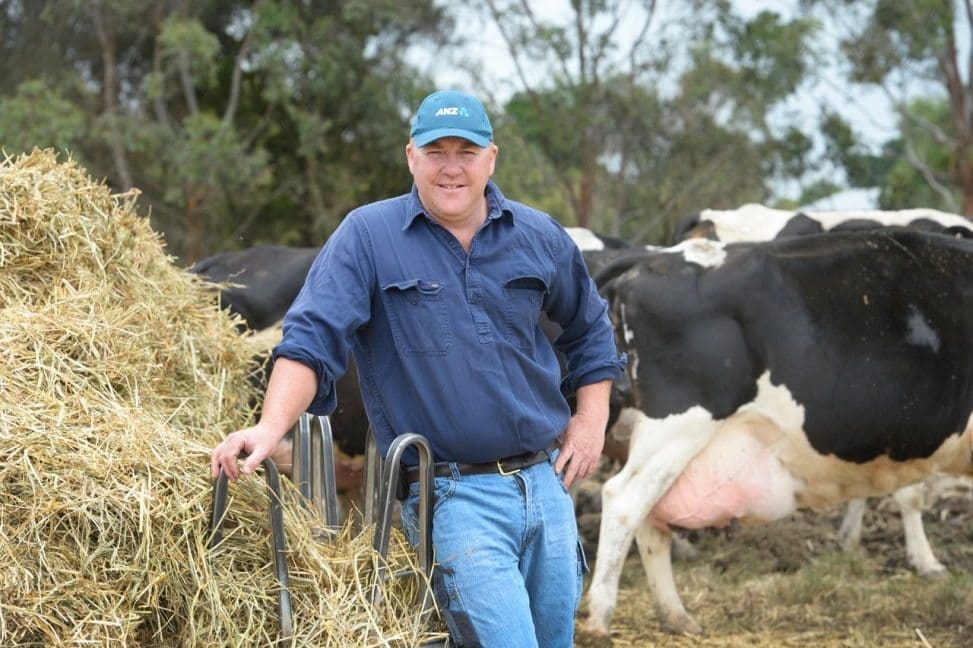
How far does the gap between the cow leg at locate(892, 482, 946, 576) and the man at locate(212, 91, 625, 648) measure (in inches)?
189

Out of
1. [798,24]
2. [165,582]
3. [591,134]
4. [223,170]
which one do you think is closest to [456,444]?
[165,582]

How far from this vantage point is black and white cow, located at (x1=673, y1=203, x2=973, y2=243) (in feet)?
31.9

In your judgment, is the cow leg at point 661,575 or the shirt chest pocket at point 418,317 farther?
the cow leg at point 661,575

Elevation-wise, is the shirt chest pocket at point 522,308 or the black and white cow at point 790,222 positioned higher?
the black and white cow at point 790,222

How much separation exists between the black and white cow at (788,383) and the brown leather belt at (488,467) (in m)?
2.83

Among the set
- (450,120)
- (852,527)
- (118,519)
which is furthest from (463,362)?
(852,527)

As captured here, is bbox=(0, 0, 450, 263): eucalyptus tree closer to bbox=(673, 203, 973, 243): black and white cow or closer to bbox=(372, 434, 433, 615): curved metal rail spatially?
bbox=(673, 203, 973, 243): black and white cow

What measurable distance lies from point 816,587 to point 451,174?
4484mm

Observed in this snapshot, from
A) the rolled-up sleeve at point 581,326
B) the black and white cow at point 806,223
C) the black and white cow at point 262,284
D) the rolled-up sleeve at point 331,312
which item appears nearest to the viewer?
the rolled-up sleeve at point 331,312

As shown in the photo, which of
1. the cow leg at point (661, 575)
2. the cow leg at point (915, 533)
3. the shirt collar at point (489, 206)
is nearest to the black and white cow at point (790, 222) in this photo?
the cow leg at point (915, 533)

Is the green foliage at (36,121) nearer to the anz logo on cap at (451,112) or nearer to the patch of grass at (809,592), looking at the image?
the patch of grass at (809,592)

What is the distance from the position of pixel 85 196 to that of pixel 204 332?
0.66 meters

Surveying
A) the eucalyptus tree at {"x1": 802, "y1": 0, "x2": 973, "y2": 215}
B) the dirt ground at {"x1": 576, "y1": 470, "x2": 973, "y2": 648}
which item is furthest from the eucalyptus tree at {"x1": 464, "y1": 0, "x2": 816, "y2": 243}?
the dirt ground at {"x1": 576, "y1": 470, "x2": 973, "y2": 648}

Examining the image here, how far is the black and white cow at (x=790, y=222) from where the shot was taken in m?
9.72
